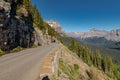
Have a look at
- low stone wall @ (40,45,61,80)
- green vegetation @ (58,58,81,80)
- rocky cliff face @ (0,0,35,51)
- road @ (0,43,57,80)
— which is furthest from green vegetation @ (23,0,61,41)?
low stone wall @ (40,45,61,80)

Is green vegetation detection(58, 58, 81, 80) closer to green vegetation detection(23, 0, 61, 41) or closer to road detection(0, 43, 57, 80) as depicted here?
road detection(0, 43, 57, 80)

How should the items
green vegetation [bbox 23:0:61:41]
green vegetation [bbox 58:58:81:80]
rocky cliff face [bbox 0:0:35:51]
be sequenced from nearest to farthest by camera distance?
green vegetation [bbox 58:58:81:80], rocky cliff face [bbox 0:0:35:51], green vegetation [bbox 23:0:61:41]

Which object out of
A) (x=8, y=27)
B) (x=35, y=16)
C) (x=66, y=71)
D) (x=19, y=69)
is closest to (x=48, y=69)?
(x=19, y=69)

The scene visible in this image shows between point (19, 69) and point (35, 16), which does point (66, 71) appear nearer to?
point (19, 69)

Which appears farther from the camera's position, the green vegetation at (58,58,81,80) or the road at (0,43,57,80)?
the green vegetation at (58,58,81,80)

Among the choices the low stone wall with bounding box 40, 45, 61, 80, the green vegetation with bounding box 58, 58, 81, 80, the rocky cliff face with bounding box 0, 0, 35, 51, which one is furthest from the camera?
the rocky cliff face with bounding box 0, 0, 35, 51

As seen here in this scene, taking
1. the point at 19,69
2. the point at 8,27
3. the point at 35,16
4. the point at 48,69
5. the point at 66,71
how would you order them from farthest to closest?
the point at 35,16, the point at 8,27, the point at 66,71, the point at 19,69, the point at 48,69

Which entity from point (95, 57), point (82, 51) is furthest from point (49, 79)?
point (95, 57)

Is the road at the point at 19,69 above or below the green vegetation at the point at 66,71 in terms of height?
above

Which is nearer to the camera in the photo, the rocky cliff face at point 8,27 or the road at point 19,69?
the road at point 19,69

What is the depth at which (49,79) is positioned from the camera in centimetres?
1392

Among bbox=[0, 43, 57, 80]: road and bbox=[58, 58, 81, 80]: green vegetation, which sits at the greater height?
bbox=[0, 43, 57, 80]: road

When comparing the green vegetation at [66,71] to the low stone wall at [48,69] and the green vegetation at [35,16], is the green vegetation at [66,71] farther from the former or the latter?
the green vegetation at [35,16]

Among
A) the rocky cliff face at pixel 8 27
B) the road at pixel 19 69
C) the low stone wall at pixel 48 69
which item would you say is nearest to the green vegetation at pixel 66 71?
the low stone wall at pixel 48 69
